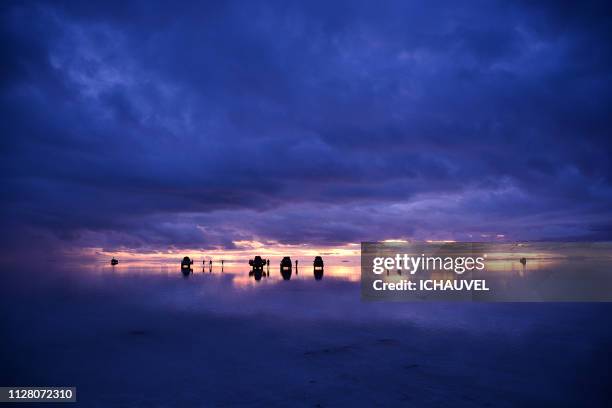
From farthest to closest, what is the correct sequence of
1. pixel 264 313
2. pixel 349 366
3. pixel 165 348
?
pixel 264 313, pixel 165 348, pixel 349 366

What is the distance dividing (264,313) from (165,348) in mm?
11130

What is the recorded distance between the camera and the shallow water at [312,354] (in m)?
13.7

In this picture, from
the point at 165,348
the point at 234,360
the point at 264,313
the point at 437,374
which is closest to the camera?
the point at 437,374

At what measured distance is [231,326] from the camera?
25.7 meters

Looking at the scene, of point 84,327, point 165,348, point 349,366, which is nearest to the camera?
point 349,366

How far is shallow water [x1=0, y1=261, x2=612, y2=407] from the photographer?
13.7 m

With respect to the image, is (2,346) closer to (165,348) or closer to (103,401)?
(165,348)

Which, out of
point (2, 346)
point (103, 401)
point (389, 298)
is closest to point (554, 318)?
point (389, 298)

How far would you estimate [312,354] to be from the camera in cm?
1866

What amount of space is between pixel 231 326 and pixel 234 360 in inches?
313

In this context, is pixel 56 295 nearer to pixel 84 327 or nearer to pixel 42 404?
pixel 84 327

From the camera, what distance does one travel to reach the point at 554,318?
2856 cm

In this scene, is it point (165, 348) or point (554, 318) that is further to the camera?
point (554, 318)

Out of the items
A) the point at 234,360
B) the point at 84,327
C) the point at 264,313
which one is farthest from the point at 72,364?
the point at 264,313
